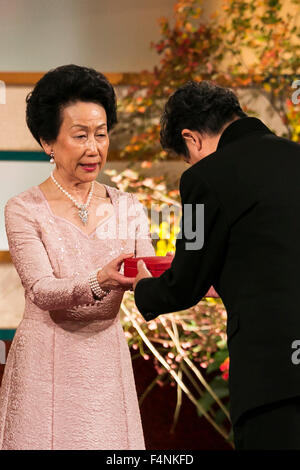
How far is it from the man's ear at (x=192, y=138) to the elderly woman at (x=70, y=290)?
0.31 m

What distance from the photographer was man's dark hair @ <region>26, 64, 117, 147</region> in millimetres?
1938

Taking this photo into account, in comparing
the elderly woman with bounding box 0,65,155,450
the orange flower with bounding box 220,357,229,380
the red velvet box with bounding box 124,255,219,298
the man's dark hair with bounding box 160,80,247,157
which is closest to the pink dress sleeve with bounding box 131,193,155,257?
the elderly woman with bounding box 0,65,155,450

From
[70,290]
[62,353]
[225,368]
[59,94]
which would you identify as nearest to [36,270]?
[70,290]

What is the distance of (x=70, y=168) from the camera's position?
197 centimetres

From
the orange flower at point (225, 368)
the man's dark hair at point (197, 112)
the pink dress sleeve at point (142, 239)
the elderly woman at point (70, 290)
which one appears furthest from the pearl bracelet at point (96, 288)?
the orange flower at point (225, 368)

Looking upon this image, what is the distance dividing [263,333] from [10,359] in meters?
0.80

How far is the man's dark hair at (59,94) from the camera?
1.94 m

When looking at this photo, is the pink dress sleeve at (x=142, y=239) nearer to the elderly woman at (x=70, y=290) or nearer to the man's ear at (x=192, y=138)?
the elderly woman at (x=70, y=290)

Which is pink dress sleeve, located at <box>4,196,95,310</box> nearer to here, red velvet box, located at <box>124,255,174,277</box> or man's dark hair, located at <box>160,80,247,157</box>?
red velvet box, located at <box>124,255,174,277</box>

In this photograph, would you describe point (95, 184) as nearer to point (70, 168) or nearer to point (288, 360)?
point (70, 168)

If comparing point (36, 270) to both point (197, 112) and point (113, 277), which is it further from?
point (197, 112)

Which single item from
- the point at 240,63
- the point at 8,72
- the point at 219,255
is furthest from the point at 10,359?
the point at 240,63

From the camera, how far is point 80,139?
1.96m

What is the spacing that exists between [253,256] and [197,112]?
445 mm
